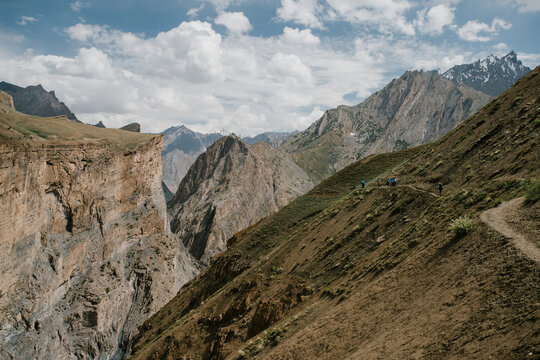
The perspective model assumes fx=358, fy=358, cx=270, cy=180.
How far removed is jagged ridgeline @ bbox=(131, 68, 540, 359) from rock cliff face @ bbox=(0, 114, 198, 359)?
107 feet

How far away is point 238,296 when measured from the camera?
28.5 meters

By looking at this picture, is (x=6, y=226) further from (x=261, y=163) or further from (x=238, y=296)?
(x=261, y=163)

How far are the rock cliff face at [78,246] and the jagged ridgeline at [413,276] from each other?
107 feet

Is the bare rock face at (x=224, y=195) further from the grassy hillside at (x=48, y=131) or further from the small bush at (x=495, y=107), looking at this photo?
the small bush at (x=495, y=107)

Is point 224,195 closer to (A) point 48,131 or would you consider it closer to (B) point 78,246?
(B) point 78,246

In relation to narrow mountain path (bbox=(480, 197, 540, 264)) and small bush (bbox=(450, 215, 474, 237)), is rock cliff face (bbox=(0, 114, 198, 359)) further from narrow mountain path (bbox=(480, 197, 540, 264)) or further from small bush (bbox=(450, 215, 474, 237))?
narrow mountain path (bbox=(480, 197, 540, 264))

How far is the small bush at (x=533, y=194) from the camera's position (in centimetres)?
1279

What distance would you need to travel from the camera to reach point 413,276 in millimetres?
13984

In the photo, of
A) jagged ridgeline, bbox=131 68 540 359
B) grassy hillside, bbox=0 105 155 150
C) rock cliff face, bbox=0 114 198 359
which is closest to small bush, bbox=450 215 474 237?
jagged ridgeline, bbox=131 68 540 359

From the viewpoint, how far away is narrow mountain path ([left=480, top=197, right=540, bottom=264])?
10476 mm

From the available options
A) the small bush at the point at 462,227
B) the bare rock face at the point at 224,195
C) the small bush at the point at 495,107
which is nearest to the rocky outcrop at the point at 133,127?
the bare rock face at the point at 224,195

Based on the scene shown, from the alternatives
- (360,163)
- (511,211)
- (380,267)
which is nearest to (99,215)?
(360,163)

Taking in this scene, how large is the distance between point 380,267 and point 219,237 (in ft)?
384

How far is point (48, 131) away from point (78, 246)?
20187 millimetres
